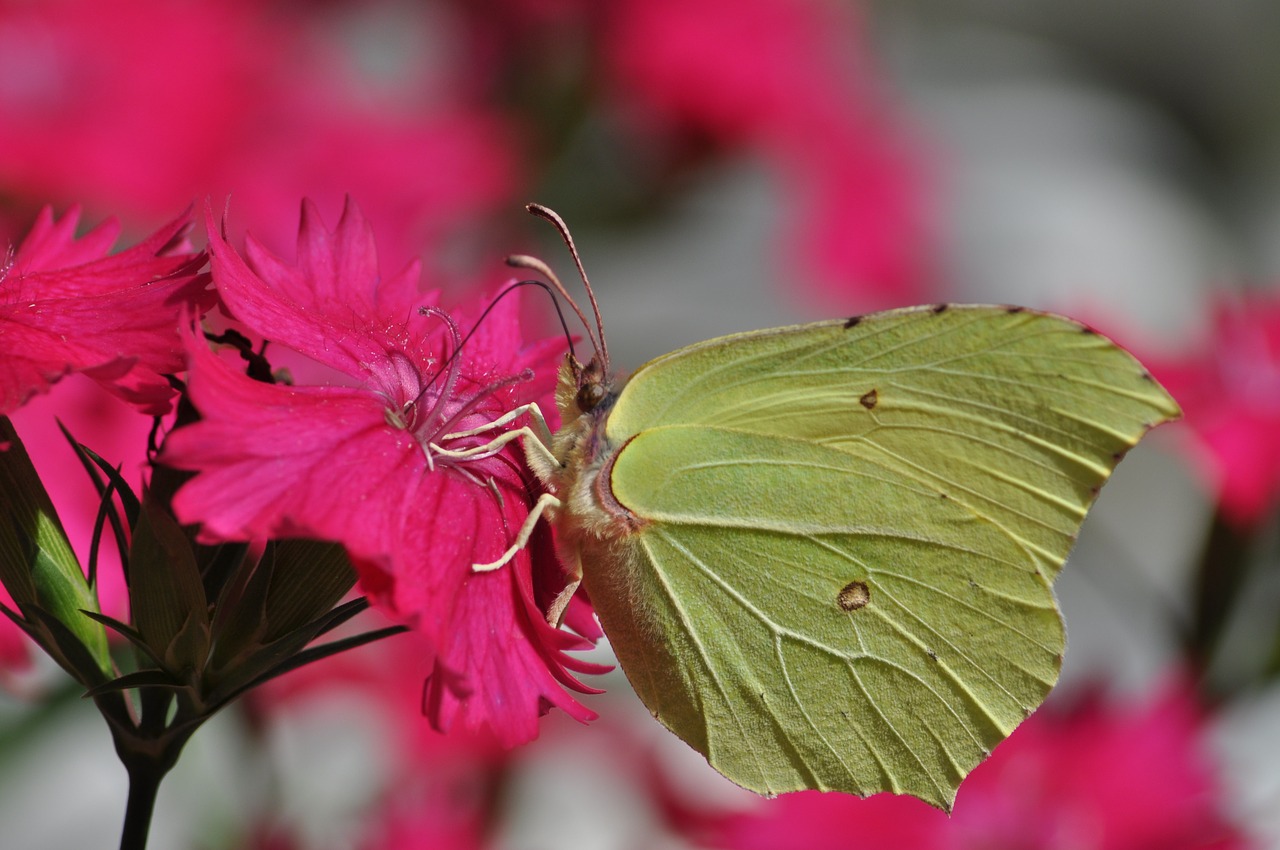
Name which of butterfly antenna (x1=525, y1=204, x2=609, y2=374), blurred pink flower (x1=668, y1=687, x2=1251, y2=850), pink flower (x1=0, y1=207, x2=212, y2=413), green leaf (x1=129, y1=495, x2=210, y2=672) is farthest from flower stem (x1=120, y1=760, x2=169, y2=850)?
blurred pink flower (x1=668, y1=687, x2=1251, y2=850)

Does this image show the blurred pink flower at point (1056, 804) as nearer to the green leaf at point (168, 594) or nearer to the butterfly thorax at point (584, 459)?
the butterfly thorax at point (584, 459)

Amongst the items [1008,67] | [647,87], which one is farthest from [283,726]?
[1008,67]

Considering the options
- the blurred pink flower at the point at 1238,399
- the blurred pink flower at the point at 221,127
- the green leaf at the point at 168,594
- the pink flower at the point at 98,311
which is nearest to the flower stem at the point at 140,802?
the green leaf at the point at 168,594

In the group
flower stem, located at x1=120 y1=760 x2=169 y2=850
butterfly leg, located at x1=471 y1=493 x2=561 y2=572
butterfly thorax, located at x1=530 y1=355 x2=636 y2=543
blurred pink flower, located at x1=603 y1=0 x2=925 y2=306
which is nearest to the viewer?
flower stem, located at x1=120 y1=760 x2=169 y2=850

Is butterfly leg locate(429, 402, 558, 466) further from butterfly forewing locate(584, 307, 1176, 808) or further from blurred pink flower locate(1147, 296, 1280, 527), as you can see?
blurred pink flower locate(1147, 296, 1280, 527)

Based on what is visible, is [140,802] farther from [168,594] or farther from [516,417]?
[516,417]
